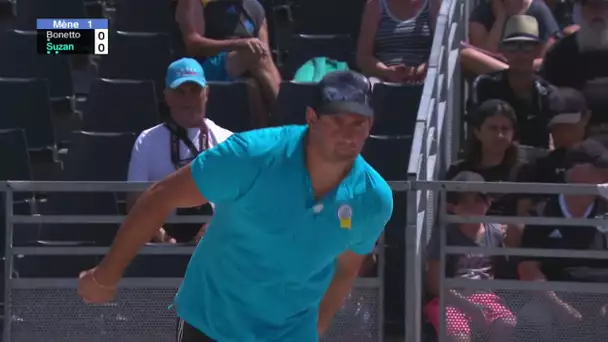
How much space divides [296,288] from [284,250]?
0.57ft

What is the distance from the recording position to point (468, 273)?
21.7 ft

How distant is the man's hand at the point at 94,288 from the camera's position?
4.00 meters

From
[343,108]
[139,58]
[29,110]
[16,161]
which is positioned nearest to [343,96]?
[343,108]

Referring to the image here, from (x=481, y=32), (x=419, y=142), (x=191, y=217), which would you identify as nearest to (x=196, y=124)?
(x=191, y=217)

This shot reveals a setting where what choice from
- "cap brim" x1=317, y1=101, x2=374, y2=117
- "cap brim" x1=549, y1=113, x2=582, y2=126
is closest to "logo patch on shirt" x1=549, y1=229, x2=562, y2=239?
"cap brim" x1=549, y1=113, x2=582, y2=126

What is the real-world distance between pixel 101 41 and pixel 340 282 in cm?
522

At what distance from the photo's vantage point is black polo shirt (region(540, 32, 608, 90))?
26.2ft

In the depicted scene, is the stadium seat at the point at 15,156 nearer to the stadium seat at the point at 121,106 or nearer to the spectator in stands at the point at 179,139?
the stadium seat at the point at 121,106

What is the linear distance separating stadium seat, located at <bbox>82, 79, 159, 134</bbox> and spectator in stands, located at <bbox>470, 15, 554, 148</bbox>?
6.98 feet

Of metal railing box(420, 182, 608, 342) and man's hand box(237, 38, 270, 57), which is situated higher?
man's hand box(237, 38, 270, 57)

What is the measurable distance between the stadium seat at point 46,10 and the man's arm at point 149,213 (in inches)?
222

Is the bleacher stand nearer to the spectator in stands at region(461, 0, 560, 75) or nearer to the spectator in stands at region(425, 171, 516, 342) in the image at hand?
the spectator in stands at region(425, 171, 516, 342)

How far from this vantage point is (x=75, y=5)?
9391 millimetres

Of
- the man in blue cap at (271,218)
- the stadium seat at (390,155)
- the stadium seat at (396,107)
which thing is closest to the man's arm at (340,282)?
the man in blue cap at (271,218)
